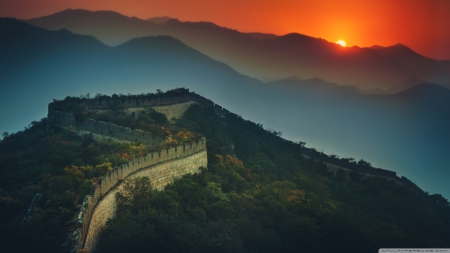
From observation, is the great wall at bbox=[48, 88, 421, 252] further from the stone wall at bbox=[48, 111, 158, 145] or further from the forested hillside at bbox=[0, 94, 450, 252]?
the forested hillside at bbox=[0, 94, 450, 252]

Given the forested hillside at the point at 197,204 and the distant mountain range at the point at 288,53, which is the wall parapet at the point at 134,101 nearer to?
the forested hillside at the point at 197,204

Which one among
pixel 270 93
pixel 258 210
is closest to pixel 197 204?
pixel 258 210

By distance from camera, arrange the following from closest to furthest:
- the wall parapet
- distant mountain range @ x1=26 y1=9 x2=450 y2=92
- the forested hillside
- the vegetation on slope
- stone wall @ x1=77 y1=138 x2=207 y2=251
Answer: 1. stone wall @ x1=77 y1=138 x2=207 y2=251
2. the forested hillside
3. the vegetation on slope
4. the wall parapet
5. distant mountain range @ x1=26 y1=9 x2=450 y2=92

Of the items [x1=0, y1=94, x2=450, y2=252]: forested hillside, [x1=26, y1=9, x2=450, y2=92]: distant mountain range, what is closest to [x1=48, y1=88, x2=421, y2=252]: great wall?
[x1=0, y1=94, x2=450, y2=252]: forested hillside

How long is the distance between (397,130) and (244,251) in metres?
47.5

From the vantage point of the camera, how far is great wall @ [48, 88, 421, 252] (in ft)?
53.0

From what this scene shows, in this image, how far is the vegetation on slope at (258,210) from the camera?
18297 mm

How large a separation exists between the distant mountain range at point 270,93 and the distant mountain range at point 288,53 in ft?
2.09

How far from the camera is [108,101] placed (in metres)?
32.1

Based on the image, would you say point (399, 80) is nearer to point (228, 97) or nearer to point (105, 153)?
point (228, 97)

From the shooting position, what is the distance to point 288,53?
64750 mm

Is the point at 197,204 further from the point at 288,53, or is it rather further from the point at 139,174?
the point at 288,53

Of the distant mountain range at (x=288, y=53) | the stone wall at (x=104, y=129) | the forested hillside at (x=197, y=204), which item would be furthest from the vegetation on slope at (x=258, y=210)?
the distant mountain range at (x=288, y=53)

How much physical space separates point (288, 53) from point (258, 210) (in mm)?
43293
